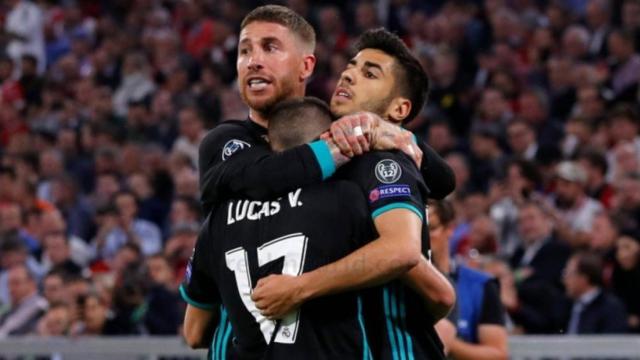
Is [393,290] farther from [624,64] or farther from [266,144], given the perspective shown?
[624,64]

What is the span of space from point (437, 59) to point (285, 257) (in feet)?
34.4

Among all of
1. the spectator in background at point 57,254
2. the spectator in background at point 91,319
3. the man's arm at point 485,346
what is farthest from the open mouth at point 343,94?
the spectator in background at point 57,254

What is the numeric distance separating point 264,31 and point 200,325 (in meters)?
1.08

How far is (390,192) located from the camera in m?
4.43

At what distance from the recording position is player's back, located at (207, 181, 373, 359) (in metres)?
4.47

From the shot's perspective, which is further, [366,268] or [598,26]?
[598,26]

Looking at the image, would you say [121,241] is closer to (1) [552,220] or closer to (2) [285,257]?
Result: (1) [552,220]

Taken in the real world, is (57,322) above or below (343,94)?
below

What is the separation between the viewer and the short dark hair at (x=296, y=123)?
4.62 meters

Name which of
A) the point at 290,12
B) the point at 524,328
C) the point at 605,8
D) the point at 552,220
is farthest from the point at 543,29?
the point at 290,12

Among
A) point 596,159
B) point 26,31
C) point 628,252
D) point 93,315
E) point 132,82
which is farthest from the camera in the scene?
point 26,31

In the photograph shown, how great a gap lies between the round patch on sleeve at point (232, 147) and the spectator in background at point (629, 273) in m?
5.27

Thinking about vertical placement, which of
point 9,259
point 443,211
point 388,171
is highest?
point 388,171

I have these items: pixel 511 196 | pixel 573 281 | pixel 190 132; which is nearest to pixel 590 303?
pixel 573 281
